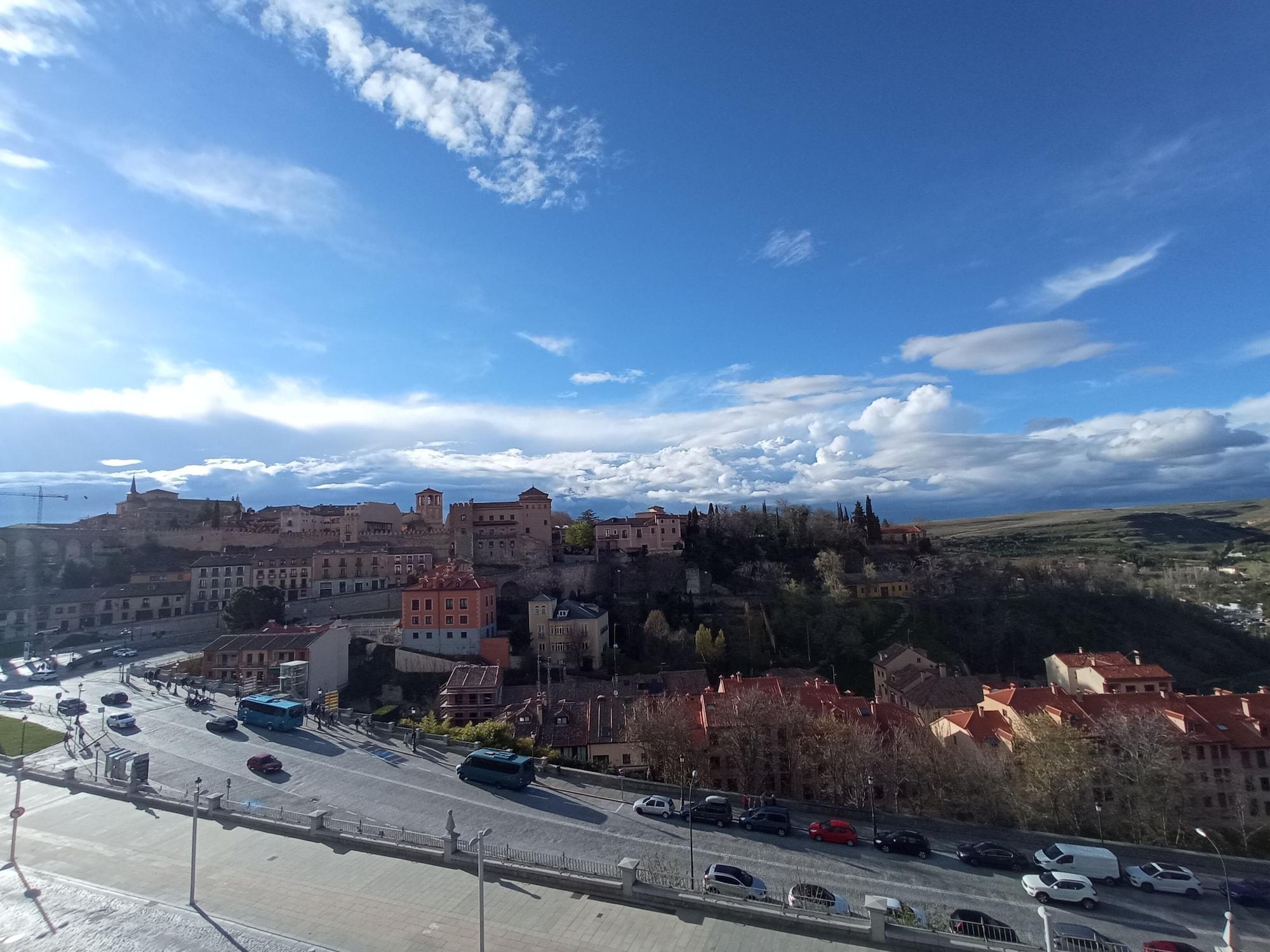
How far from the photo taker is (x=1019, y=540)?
126000 millimetres

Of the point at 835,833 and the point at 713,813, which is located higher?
the point at 713,813

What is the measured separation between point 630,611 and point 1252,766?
36.8 metres

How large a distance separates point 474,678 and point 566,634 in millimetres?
10973

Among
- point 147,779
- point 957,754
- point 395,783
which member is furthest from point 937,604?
point 147,779

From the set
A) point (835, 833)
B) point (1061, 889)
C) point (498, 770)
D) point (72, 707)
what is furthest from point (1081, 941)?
point (72, 707)

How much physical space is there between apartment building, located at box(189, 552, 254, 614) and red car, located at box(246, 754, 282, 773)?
133 ft

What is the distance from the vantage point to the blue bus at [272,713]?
1056 inches

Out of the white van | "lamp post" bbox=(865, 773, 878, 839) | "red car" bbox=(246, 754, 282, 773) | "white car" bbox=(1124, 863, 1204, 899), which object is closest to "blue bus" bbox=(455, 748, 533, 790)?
"red car" bbox=(246, 754, 282, 773)

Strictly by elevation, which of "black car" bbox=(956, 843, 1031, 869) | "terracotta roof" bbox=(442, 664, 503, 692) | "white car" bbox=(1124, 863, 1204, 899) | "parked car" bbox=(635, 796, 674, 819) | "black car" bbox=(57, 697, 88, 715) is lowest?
"white car" bbox=(1124, 863, 1204, 899)

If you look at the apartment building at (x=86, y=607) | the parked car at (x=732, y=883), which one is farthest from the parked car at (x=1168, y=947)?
the apartment building at (x=86, y=607)

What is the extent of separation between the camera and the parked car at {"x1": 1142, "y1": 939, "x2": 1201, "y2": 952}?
14.1 metres

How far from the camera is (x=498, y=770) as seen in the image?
21422mm

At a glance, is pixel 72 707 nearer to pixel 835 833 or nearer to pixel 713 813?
pixel 713 813

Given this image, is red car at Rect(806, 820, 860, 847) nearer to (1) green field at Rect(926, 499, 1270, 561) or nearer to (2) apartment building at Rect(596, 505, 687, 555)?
(2) apartment building at Rect(596, 505, 687, 555)
